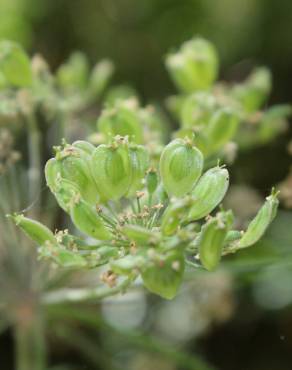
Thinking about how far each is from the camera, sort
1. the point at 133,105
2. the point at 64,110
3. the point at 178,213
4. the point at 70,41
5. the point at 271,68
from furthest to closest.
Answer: the point at 70,41, the point at 271,68, the point at 64,110, the point at 133,105, the point at 178,213

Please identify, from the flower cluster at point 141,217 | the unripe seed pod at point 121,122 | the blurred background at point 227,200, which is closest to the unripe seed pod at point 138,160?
the flower cluster at point 141,217

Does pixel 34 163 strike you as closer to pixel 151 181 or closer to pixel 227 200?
pixel 227 200

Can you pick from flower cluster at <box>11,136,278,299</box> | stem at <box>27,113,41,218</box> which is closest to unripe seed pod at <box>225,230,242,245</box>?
flower cluster at <box>11,136,278,299</box>

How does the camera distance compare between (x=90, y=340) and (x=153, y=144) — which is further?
(x=90, y=340)

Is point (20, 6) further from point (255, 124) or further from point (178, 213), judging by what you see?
point (178, 213)

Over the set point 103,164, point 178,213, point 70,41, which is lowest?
point 178,213

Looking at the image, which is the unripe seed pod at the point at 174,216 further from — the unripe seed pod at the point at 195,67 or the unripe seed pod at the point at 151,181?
the unripe seed pod at the point at 195,67

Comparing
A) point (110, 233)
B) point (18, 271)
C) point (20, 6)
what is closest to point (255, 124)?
point (18, 271)

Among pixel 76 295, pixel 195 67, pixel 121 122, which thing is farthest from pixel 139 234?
pixel 195 67
